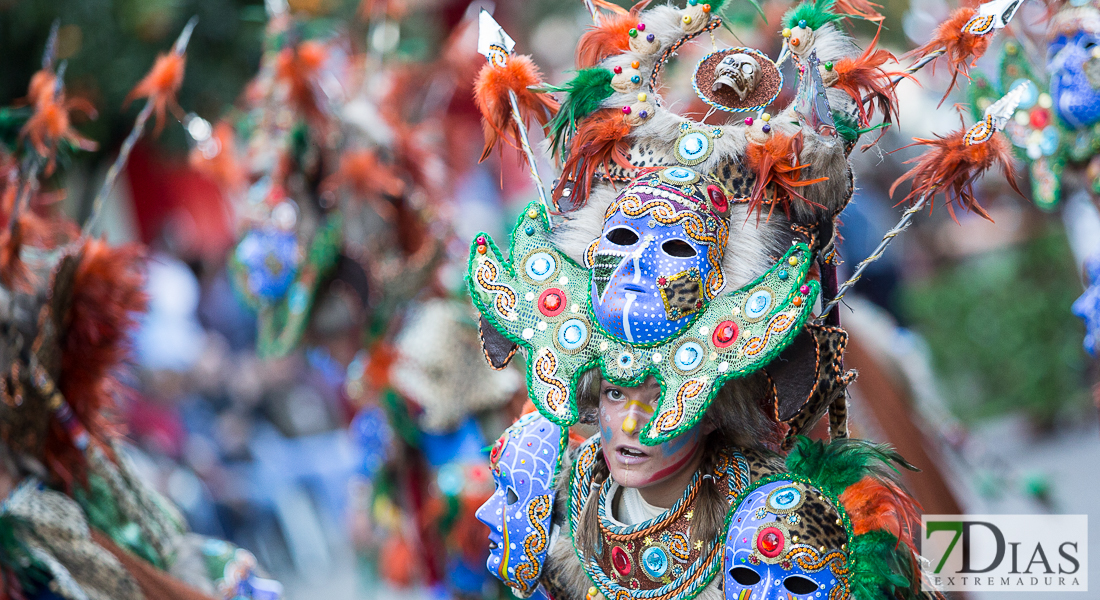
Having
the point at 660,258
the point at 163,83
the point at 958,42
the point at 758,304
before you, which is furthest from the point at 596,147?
the point at 163,83

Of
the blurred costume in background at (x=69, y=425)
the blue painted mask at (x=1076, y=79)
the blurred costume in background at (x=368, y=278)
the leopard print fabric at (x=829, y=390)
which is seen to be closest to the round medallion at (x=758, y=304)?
the leopard print fabric at (x=829, y=390)

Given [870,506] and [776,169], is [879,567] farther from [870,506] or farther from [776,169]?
[776,169]

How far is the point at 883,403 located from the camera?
3822 millimetres

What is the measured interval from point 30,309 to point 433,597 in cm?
213

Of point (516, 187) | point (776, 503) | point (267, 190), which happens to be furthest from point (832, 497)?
point (516, 187)

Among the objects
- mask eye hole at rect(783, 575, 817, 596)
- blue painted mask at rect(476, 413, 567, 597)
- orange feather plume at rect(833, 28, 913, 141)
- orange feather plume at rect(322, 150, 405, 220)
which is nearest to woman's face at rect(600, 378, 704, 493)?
blue painted mask at rect(476, 413, 567, 597)

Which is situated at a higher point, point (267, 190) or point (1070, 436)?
point (1070, 436)

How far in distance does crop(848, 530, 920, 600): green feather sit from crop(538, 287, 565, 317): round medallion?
2.36 ft

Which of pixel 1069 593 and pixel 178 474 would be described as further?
pixel 178 474

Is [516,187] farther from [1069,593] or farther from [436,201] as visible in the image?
[1069,593]

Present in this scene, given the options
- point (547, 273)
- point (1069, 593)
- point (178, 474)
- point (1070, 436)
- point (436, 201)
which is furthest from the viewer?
point (178, 474)

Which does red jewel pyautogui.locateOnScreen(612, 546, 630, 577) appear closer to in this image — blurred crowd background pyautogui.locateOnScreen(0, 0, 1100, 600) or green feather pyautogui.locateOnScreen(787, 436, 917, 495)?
green feather pyautogui.locateOnScreen(787, 436, 917, 495)

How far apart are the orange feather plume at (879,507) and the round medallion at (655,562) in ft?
1.25

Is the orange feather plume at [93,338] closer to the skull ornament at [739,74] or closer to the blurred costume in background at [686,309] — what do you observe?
the blurred costume in background at [686,309]
